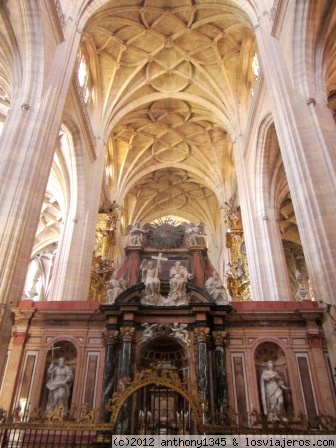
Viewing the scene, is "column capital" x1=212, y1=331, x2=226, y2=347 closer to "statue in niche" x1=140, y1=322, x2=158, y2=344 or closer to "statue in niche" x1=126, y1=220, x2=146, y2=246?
"statue in niche" x1=140, y1=322, x2=158, y2=344

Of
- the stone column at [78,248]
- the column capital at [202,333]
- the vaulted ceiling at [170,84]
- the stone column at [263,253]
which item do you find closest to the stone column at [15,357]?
the column capital at [202,333]

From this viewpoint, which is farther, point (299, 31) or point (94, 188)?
point (94, 188)

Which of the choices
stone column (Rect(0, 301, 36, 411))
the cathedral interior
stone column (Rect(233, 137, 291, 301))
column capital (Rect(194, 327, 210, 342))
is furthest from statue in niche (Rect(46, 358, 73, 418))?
stone column (Rect(233, 137, 291, 301))

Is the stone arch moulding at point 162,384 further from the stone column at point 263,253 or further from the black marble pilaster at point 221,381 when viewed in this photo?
the stone column at point 263,253

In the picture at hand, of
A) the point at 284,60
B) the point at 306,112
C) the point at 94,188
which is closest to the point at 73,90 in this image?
the point at 94,188

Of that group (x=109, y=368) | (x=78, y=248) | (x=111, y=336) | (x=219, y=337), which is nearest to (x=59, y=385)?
(x=109, y=368)

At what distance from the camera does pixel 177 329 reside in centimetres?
1007

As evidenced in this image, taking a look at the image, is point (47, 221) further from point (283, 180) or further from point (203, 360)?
point (203, 360)

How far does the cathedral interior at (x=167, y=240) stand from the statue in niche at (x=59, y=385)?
28 mm

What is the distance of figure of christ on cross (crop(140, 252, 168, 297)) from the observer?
1062cm

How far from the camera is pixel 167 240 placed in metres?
13.3

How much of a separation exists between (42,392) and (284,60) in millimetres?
12457

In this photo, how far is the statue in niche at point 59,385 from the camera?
9305 millimetres

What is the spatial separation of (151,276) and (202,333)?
6.98 ft
